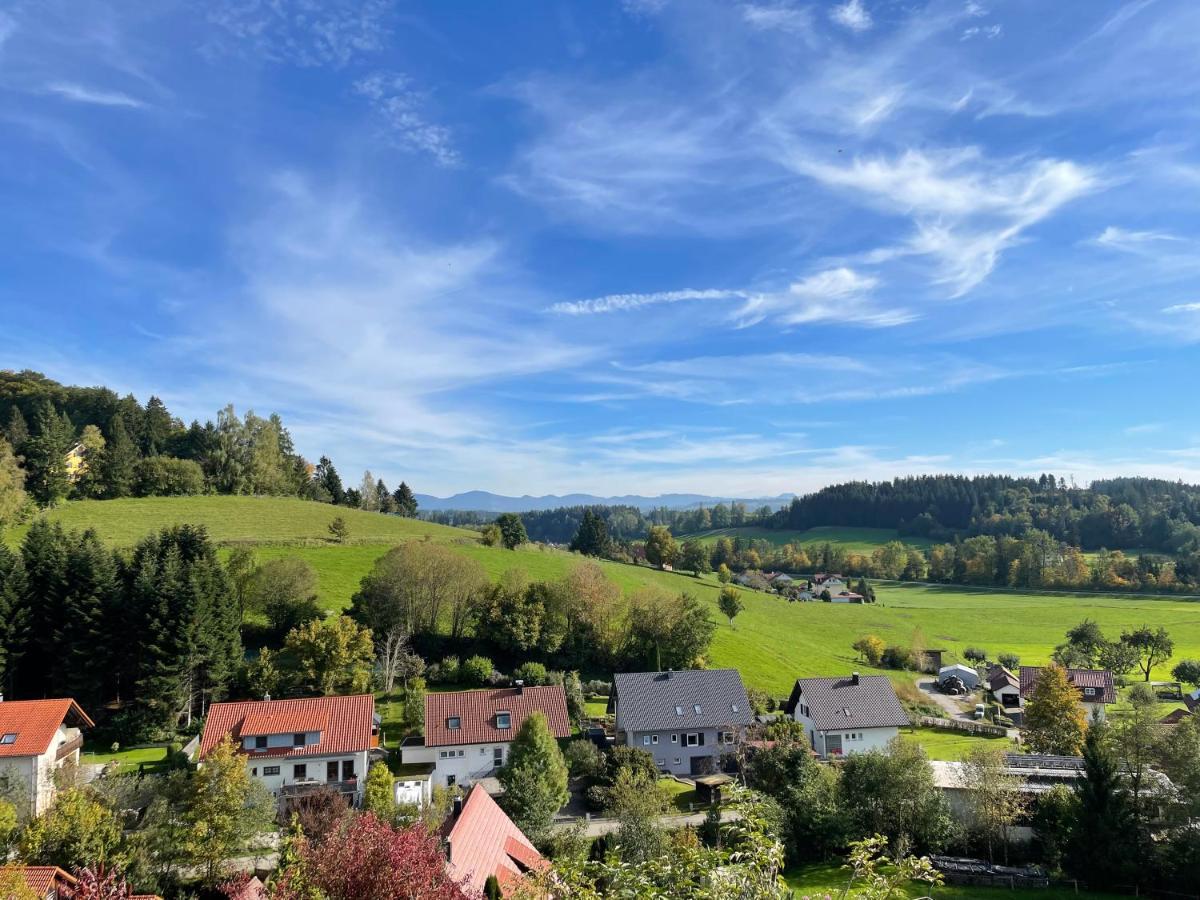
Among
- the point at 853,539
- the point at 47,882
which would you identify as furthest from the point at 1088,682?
the point at 853,539

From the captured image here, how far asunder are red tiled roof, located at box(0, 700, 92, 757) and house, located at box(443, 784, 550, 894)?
21.6 meters

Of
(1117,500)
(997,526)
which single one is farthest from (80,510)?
(1117,500)

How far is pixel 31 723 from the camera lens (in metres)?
34.4

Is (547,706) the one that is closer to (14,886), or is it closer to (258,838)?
(258,838)

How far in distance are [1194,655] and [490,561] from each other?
78598 millimetres

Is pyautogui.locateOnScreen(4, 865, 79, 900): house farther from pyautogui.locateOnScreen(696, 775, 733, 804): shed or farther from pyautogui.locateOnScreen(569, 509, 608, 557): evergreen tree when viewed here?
pyautogui.locateOnScreen(569, 509, 608, 557): evergreen tree

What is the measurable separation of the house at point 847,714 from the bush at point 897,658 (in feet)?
96.1

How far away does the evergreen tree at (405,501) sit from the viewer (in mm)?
143250

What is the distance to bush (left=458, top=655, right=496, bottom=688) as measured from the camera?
176 ft

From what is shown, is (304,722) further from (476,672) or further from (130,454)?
(130,454)

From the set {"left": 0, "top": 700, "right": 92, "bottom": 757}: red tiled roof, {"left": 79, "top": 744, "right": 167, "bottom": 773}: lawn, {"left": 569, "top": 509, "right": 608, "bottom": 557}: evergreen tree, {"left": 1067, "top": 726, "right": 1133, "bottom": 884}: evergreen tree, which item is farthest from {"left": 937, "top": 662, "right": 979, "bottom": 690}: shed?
{"left": 0, "top": 700, "right": 92, "bottom": 757}: red tiled roof

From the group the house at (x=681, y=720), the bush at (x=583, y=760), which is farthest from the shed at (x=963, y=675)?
the bush at (x=583, y=760)

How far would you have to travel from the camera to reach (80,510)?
Answer: 8031cm

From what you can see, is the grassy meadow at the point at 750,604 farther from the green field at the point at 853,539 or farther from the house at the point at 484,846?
the green field at the point at 853,539
